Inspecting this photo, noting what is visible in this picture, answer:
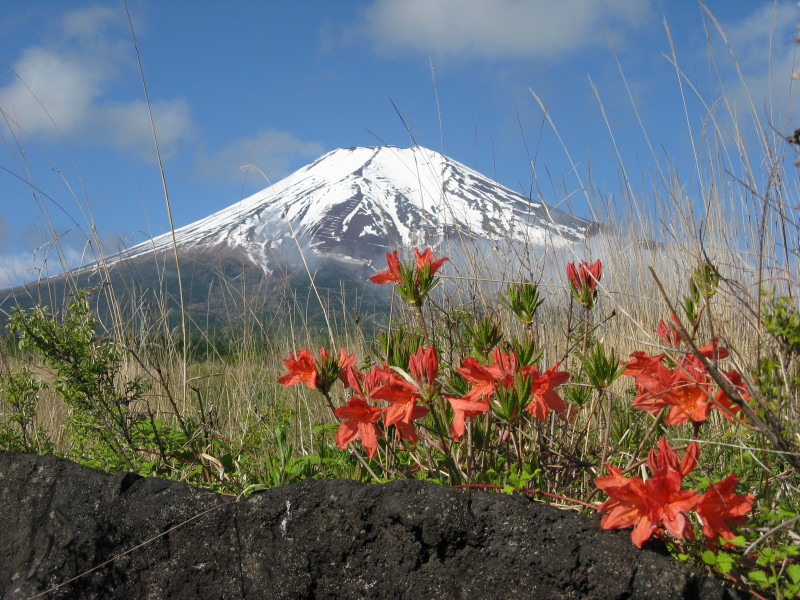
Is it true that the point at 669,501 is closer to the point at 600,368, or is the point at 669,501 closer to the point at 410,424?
the point at 600,368

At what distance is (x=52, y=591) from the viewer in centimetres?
155

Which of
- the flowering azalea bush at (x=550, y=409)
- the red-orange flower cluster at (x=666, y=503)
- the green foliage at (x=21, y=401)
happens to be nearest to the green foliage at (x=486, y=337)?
the flowering azalea bush at (x=550, y=409)

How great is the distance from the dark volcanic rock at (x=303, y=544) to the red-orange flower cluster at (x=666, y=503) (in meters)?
0.08

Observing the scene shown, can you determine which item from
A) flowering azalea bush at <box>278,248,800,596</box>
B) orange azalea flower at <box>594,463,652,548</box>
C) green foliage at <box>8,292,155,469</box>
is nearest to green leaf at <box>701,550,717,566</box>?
flowering azalea bush at <box>278,248,800,596</box>

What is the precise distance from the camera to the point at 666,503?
44.6 inches

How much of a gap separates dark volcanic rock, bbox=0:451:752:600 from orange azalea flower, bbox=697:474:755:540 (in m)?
0.08

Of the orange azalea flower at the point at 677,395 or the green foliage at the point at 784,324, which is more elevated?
the green foliage at the point at 784,324

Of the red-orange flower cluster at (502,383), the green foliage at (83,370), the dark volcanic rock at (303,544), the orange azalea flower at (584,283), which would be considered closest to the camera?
the dark volcanic rock at (303,544)

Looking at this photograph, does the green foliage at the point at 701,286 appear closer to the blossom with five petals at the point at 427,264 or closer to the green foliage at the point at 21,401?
the blossom with five petals at the point at 427,264

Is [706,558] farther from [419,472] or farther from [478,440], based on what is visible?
[419,472]

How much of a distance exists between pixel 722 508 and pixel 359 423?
730 mm

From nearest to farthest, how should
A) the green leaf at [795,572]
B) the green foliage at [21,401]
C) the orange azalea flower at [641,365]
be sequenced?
1. the green leaf at [795,572]
2. the orange azalea flower at [641,365]
3. the green foliage at [21,401]

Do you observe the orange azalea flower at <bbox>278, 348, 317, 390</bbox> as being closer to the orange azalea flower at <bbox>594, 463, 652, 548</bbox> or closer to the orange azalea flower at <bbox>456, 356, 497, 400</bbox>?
the orange azalea flower at <bbox>456, 356, 497, 400</bbox>

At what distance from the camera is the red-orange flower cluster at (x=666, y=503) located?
111 cm
